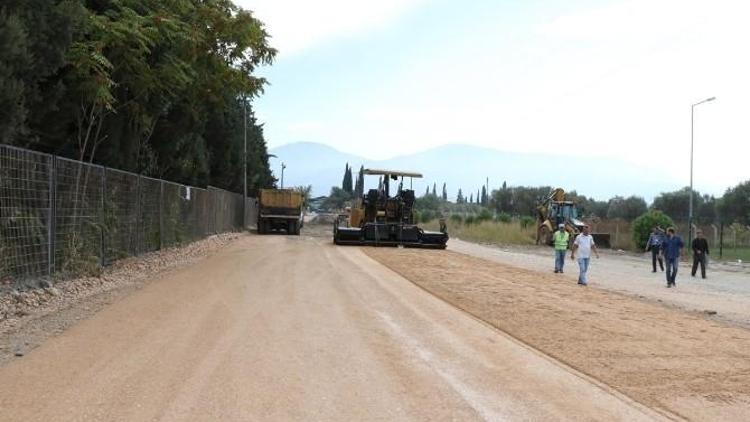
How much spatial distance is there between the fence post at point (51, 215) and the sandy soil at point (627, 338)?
6969mm

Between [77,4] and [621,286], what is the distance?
47.8 feet

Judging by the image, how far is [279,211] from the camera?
45656mm

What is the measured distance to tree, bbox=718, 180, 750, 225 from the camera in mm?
89625

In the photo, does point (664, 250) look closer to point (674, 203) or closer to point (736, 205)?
point (736, 205)

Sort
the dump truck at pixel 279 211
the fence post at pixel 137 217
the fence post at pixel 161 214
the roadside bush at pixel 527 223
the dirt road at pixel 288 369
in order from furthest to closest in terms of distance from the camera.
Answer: the roadside bush at pixel 527 223 → the dump truck at pixel 279 211 → the fence post at pixel 161 214 → the fence post at pixel 137 217 → the dirt road at pixel 288 369

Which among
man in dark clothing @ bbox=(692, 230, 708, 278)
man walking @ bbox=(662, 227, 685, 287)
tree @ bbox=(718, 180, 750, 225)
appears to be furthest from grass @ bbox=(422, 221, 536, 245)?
tree @ bbox=(718, 180, 750, 225)

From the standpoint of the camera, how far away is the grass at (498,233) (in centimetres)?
4788

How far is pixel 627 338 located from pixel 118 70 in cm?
1402

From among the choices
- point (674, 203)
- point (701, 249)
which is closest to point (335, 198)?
point (674, 203)

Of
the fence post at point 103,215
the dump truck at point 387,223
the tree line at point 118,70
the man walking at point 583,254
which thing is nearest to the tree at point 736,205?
the dump truck at point 387,223

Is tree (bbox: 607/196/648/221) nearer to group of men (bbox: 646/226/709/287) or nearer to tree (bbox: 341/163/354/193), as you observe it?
tree (bbox: 341/163/354/193)

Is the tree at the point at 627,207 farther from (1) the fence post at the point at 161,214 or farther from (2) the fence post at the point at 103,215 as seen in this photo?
(2) the fence post at the point at 103,215

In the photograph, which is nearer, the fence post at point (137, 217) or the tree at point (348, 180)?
the fence post at point (137, 217)

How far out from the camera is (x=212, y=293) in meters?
13.3
